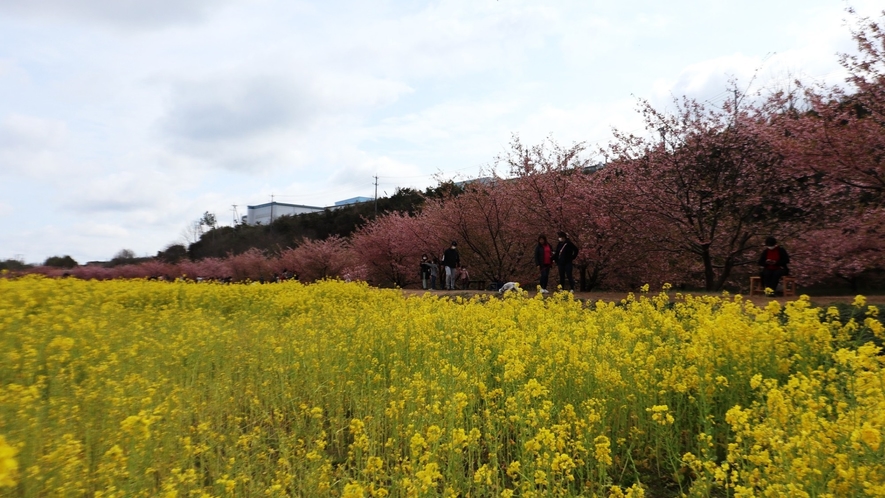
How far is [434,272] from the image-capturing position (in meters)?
19.8

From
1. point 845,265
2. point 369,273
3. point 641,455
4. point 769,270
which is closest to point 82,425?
point 641,455

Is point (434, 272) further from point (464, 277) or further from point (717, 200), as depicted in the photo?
point (717, 200)

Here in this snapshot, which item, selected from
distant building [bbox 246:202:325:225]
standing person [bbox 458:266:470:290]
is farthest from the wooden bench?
distant building [bbox 246:202:325:225]

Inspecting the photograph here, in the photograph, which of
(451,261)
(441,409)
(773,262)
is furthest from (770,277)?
(441,409)

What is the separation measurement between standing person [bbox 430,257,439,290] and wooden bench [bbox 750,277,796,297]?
1033 centimetres

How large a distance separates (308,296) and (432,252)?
35.6 feet

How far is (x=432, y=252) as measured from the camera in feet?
69.7

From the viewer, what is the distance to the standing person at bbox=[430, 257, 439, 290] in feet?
63.2

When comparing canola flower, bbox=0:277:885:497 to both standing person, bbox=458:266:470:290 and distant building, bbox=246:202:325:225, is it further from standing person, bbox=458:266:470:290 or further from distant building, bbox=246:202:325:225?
distant building, bbox=246:202:325:225

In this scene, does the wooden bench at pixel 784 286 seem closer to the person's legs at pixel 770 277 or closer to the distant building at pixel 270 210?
the person's legs at pixel 770 277

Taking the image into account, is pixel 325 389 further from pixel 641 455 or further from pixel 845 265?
pixel 845 265

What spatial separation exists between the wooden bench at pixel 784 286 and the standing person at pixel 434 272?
33.9 ft

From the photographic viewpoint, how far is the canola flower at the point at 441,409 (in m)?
2.58

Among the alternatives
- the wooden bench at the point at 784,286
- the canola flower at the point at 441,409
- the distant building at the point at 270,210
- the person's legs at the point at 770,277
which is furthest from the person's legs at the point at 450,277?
the distant building at the point at 270,210
